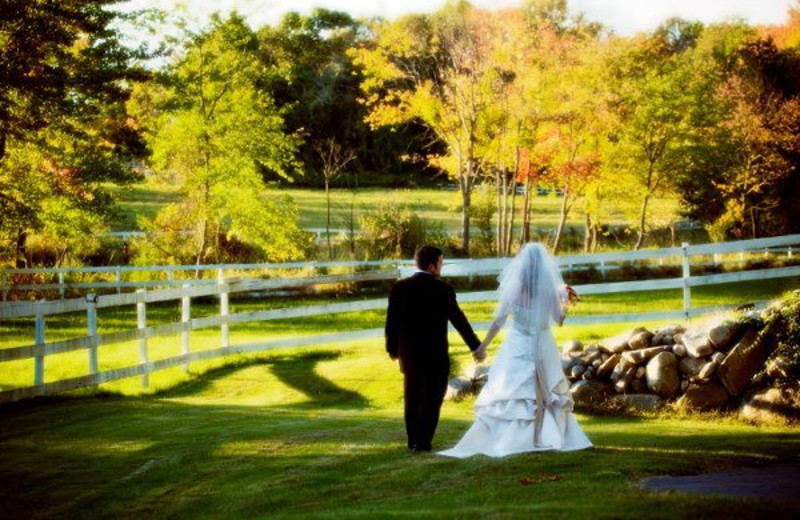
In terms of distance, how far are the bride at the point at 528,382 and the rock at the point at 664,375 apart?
3394mm

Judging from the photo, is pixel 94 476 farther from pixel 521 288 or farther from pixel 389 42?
pixel 389 42

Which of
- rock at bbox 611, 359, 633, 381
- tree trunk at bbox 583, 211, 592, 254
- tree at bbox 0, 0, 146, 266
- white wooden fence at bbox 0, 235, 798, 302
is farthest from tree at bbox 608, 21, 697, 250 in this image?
rock at bbox 611, 359, 633, 381

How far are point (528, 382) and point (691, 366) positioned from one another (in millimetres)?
3770

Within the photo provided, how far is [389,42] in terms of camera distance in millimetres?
33406

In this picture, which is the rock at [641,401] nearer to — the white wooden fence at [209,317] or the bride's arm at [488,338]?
the white wooden fence at [209,317]

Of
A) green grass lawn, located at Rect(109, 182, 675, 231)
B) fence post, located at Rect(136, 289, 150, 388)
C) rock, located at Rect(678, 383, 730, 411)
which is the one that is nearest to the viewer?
rock, located at Rect(678, 383, 730, 411)

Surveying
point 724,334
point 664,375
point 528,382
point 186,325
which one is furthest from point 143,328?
point 724,334

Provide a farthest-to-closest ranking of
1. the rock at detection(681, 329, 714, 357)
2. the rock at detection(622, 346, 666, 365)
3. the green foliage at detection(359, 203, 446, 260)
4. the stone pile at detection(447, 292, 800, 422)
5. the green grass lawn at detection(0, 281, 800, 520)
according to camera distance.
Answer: the green foliage at detection(359, 203, 446, 260) → the rock at detection(622, 346, 666, 365) → the rock at detection(681, 329, 714, 357) → the stone pile at detection(447, 292, 800, 422) → the green grass lawn at detection(0, 281, 800, 520)

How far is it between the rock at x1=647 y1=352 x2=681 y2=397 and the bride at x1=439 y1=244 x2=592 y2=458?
11.1 feet

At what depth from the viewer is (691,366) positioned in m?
11.1

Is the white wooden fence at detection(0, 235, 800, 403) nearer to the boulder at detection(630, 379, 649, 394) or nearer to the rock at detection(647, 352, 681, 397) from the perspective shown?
the boulder at detection(630, 379, 649, 394)

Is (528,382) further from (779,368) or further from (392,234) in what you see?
(392,234)

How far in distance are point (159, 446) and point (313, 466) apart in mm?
1973

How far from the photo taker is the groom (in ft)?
26.8
